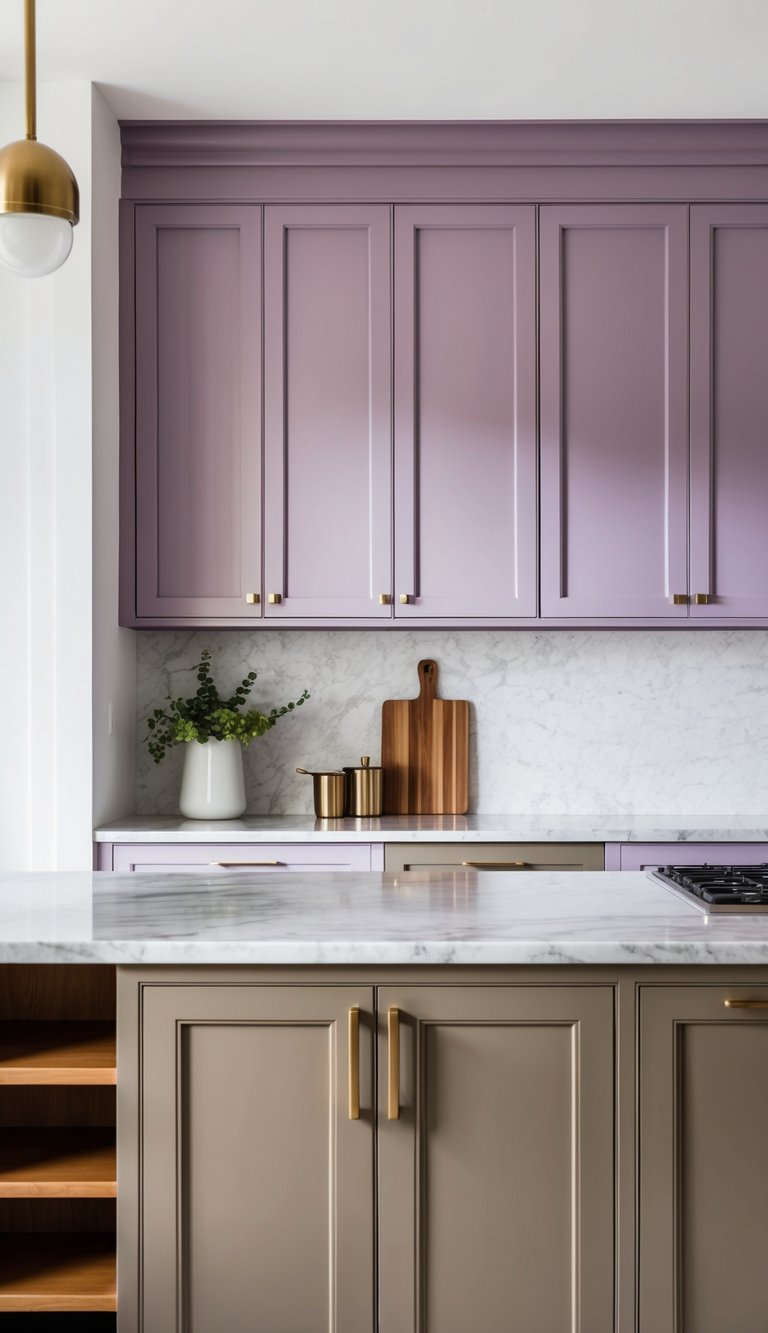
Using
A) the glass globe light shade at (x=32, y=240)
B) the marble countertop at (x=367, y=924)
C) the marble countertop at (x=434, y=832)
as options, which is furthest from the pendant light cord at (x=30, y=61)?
the marble countertop at (x=434, y=832)

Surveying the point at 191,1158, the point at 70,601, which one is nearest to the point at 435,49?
the point at 70,601

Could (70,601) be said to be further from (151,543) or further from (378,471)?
(378,471)

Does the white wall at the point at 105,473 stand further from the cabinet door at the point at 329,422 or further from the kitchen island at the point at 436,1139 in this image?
the kitchen island at the point at 436,1139

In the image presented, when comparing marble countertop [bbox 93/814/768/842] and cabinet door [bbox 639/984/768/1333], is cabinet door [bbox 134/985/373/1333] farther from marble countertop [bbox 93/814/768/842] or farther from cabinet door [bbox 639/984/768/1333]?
marble countertop [bbox 93/814/768/842]

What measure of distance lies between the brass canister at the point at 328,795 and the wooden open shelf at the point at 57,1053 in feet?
5.10

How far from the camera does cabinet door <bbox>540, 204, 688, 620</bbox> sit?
3.38m

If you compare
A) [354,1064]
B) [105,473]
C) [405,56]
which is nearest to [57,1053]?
[354,1064]

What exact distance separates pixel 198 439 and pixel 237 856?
4.14 ft

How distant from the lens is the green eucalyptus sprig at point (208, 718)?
340 cm

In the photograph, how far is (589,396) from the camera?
11.1ft

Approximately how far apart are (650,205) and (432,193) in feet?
2.18

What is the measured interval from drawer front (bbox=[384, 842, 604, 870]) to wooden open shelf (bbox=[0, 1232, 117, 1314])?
4.78 ft

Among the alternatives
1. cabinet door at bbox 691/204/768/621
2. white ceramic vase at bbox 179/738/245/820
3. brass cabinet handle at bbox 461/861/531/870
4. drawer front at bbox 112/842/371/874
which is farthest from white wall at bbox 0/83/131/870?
cabinet door at bbox 691/204/768/621

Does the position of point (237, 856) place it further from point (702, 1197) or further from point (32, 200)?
point (32, 200)
